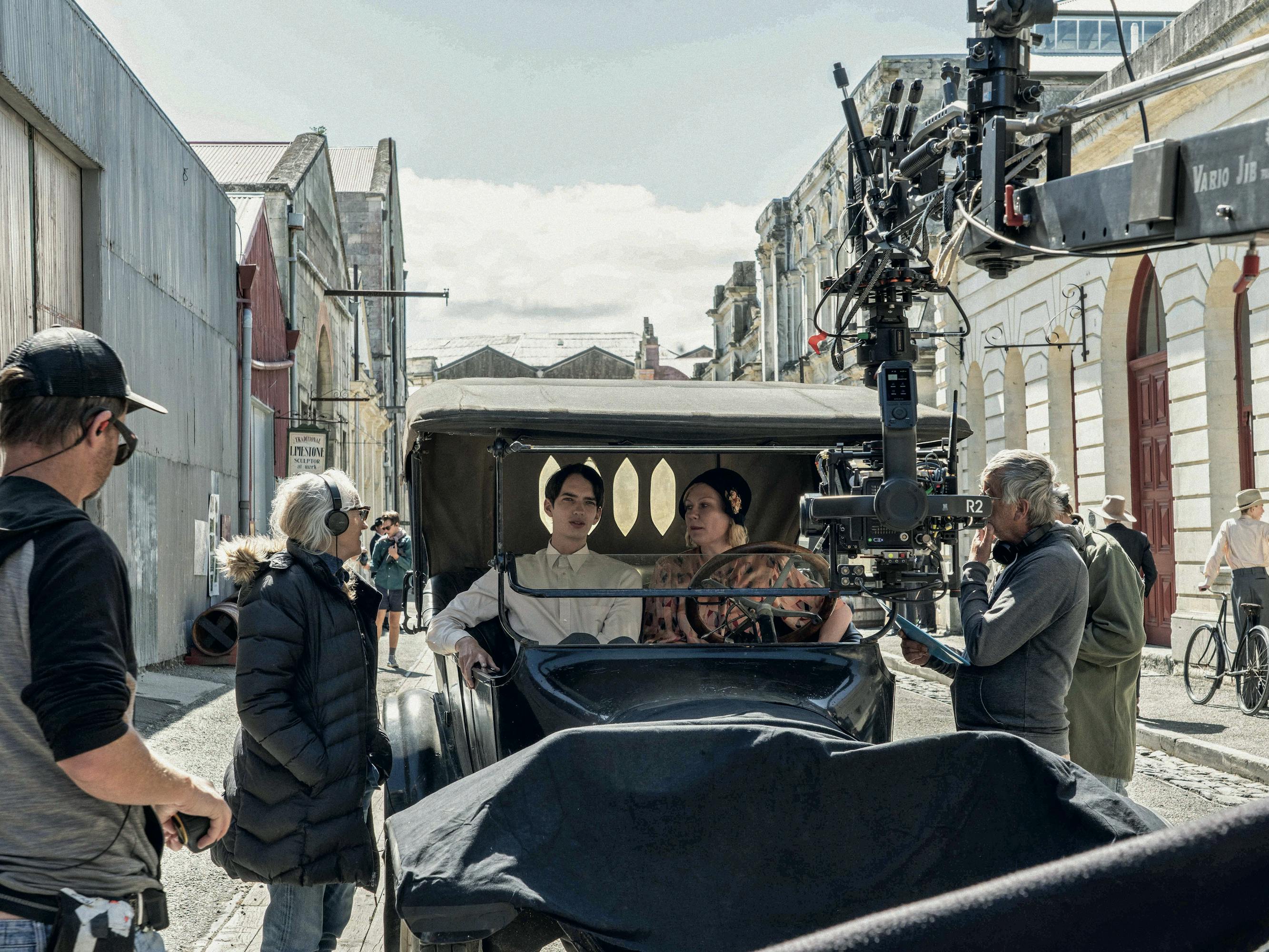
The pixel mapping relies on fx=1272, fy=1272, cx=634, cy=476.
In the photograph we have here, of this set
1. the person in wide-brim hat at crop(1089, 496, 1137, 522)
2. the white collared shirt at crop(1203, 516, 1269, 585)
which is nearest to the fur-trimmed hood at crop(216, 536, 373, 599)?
the person in wide-brim hat at crop(1089, 496, 1137, 522)

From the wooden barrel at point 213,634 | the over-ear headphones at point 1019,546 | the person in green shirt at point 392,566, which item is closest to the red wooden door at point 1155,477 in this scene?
the person in green shirt at point 392,566

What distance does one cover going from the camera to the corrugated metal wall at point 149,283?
11.7 meters

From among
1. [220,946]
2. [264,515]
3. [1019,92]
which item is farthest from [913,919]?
[264,515]

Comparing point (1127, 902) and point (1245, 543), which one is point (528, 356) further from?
point (1127, 902)

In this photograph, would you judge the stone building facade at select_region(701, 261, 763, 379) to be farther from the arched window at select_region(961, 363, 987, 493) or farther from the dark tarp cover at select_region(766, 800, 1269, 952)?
the dark tarp cover at select_region(766, 800, 1269, 952)

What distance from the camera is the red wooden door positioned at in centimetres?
1727

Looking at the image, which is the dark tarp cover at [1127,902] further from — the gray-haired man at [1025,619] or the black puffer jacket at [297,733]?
the gray-haired man at [1025,619]

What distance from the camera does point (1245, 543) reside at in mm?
12195

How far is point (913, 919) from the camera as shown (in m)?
1.07

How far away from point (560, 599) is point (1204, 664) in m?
9.79

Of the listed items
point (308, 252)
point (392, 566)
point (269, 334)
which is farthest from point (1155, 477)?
point (308, 252)

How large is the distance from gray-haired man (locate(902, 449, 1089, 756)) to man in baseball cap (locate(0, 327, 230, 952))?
2918 mm

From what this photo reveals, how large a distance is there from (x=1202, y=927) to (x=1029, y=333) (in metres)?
20.8

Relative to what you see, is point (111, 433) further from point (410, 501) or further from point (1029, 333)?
point (1029, 333)
